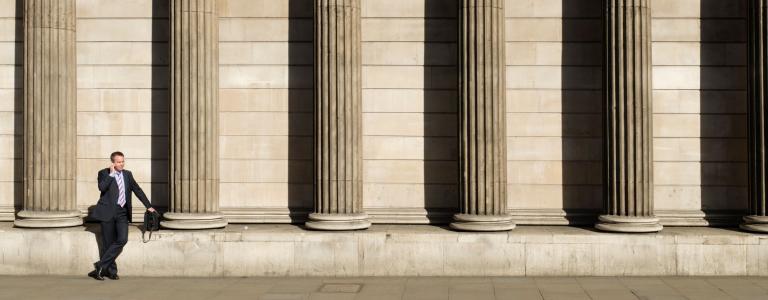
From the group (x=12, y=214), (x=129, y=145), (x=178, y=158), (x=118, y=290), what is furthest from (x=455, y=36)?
(x=12, y=214)

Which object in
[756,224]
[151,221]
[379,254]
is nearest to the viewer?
[151,221]

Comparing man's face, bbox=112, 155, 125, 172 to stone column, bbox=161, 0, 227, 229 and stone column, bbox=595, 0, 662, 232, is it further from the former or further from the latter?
stone column, bbox=595, 0, 662, 232

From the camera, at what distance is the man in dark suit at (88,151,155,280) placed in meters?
12.8

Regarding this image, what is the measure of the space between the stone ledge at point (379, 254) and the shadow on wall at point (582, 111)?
1.29 metres

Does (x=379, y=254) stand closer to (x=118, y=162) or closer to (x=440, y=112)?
(x=440, y=112)

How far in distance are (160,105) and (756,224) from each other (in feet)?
44.9

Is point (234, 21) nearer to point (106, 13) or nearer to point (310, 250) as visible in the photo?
point (106, 13)

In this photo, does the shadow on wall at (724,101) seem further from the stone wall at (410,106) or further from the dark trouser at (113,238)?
the dark trouser at (113,238)

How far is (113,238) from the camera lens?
13.1m

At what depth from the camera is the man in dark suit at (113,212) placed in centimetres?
1281

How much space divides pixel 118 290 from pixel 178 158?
10.6 ft

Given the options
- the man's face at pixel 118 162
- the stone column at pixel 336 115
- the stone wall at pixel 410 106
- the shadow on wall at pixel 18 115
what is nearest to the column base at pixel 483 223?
the stone wall at pixel 410 106

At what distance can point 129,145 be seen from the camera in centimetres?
1487

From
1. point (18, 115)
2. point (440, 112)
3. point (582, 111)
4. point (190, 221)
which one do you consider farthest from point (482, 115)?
point (18, 115)
